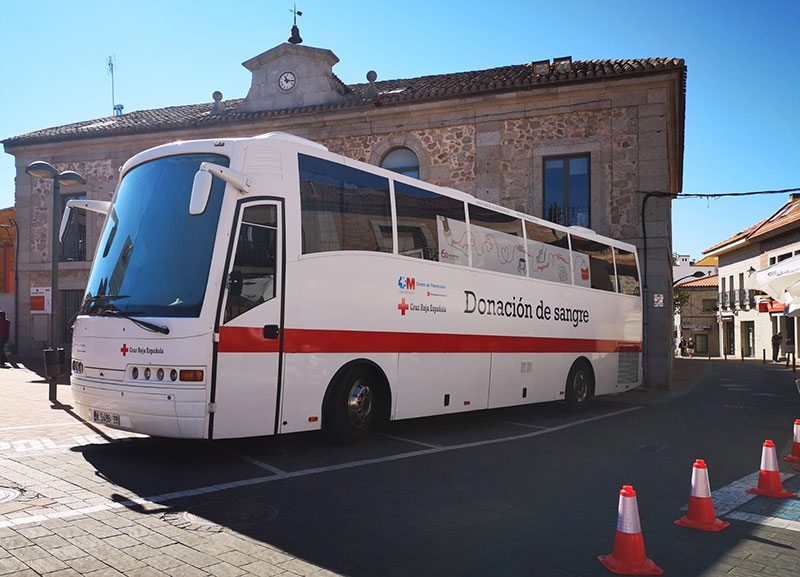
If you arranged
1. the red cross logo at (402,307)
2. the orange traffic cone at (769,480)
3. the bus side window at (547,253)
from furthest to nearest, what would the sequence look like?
1. the bus side window at (547,253)
2. the red cross logo at (402,307)
3. the orange traffic cone at (769,480)

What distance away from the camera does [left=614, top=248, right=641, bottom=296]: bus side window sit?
15477 mm

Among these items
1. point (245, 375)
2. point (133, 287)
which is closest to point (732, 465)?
point (245, 375)

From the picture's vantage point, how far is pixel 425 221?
385 inches

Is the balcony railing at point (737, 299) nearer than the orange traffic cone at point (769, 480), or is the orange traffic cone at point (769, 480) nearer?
the orange traffic cone at point (769, 480)

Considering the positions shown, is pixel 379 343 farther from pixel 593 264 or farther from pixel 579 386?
pixel 593 264

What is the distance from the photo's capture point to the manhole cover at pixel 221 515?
17.1 feet

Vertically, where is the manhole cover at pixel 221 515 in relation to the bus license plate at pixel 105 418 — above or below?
below

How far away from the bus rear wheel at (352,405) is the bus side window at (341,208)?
1.60 meters

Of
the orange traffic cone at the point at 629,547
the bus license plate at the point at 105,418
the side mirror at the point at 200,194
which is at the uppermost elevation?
the side mirror at the point at 200,194

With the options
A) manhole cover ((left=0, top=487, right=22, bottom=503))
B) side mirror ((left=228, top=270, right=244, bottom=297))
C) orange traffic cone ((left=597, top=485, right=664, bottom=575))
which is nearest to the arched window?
side mirror ((left=228, top=270, right=244, bottom=297))

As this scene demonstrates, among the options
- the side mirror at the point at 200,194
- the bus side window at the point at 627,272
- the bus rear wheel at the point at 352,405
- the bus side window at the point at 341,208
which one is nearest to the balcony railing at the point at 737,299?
the bus side window at the point at 627,272

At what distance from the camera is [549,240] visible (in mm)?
12844

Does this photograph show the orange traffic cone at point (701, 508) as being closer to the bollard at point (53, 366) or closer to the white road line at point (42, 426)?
the white road line at point (42, 426)

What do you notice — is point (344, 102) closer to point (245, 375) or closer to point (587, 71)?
point (587, 71)
